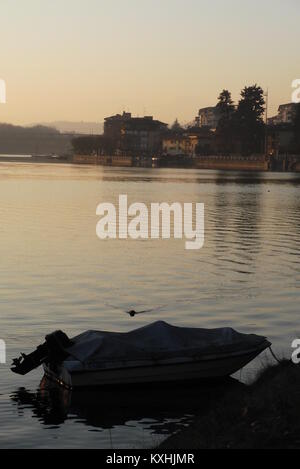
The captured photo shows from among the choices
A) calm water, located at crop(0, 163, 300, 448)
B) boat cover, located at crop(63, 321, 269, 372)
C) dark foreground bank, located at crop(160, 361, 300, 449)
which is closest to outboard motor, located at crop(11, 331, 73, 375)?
boat cover, located at crop(63, 321, 269, 372)

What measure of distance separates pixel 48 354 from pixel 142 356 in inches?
90.0

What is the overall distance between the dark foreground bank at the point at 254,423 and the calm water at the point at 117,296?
1.50 metres

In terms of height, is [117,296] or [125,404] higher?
[125,404]

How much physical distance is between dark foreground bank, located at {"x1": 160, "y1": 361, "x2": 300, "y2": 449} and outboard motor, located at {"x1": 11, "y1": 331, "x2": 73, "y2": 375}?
4305mm

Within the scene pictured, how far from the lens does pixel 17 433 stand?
1948 cm

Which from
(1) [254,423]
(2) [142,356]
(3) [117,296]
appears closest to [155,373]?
(2) [142,356]

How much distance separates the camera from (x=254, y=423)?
55.3 ft

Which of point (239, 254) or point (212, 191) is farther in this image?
point (212, 191)

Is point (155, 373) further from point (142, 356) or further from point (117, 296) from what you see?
point (117, 296)

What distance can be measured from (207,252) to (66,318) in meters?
23.3

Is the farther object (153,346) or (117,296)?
(117,296)

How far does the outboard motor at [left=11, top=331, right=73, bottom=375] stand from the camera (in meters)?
22.5
